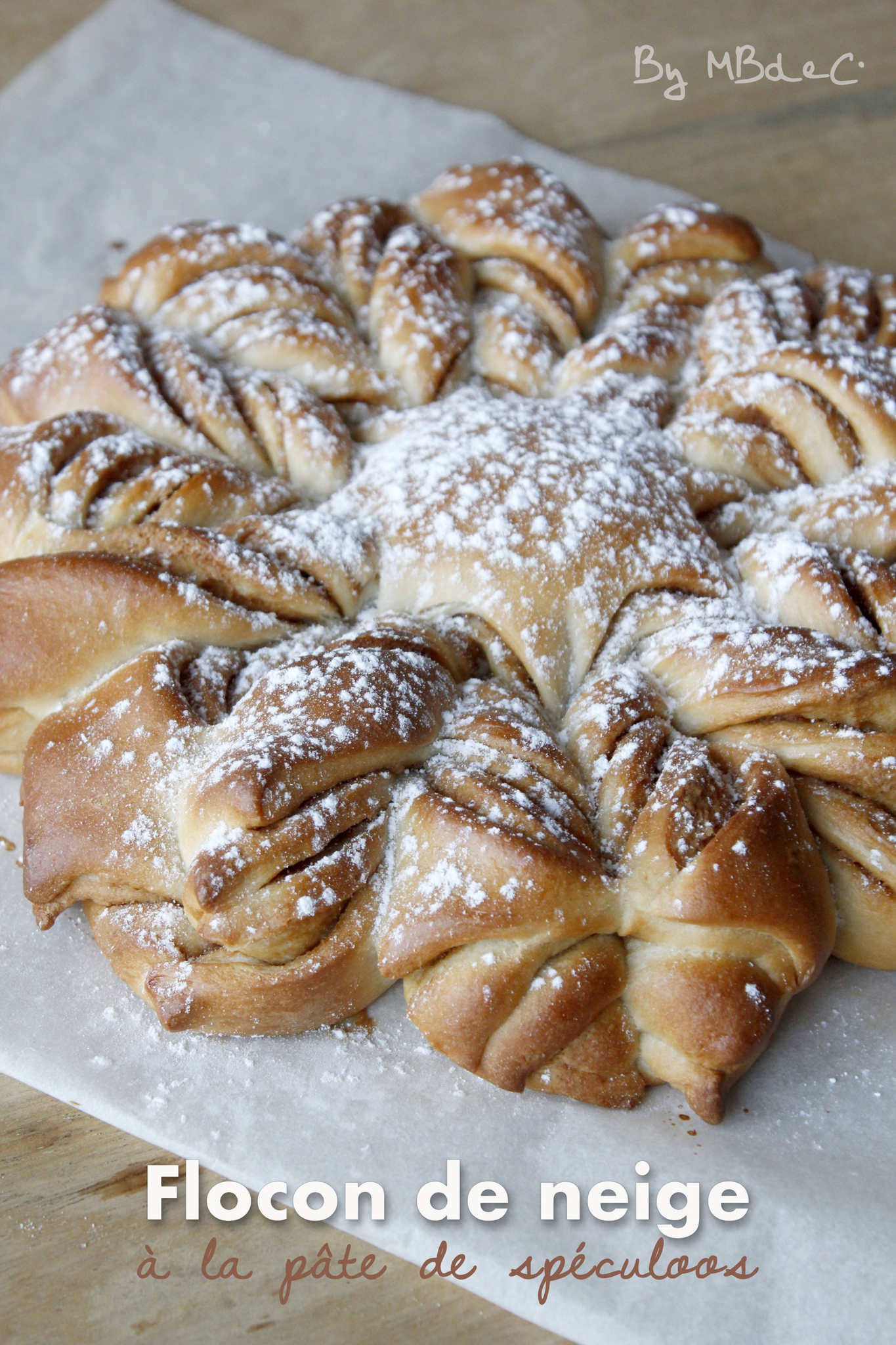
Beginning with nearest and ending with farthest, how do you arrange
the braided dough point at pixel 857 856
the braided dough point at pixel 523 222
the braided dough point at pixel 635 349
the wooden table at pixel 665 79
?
1. the braided dough point at pixel 857 856
2. the braided dough point at pixel 635 349
3. the braided dough point at pixel 523 222
4. the wooden table at pixel 665 79

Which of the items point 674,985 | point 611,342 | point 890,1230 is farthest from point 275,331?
point 890,1230

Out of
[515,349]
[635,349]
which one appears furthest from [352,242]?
[635,349]

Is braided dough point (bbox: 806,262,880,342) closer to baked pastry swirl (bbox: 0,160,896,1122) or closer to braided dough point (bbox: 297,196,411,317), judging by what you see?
baked pastry swirl (bbox: 0,160,896,1122)

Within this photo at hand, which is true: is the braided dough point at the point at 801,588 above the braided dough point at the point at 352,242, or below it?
below

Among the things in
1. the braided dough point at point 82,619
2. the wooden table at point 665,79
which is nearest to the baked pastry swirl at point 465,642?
the braided dough point at point 82,619

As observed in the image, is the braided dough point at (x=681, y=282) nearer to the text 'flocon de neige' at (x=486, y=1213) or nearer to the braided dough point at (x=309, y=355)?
the braided dough point at (x=309, y=355)

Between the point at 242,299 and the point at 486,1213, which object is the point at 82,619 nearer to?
the point at 242,299

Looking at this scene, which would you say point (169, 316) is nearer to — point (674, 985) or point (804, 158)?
point (674, 985)
